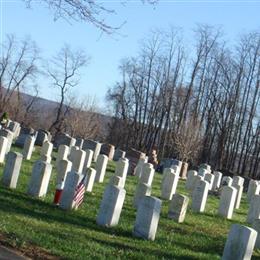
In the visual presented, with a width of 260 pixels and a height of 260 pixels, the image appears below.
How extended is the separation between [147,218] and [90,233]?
3.58ft

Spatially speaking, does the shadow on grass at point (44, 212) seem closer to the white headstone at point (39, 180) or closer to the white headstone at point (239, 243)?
the white headstone at point (39, 180)

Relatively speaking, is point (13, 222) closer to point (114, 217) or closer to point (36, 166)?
point (114, 217)

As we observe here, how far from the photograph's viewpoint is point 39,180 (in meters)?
13.3

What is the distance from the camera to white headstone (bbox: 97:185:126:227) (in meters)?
11.2

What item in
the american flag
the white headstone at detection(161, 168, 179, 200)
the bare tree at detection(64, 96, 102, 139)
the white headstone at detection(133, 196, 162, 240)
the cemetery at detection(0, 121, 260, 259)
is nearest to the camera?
the cemetery at detection(0, 121, 260, 259)

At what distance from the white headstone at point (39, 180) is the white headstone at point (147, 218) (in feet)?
11.1

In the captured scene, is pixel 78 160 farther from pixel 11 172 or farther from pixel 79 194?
pixel 79 194

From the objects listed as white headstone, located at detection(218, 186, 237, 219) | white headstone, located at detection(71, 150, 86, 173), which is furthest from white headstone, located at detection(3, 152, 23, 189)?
white headstone, located at detection(71, 150, 86, 173)

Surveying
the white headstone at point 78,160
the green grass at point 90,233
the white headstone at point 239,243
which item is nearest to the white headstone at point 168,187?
the green grass at point 90,233

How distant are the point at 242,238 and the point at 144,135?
58275 mm

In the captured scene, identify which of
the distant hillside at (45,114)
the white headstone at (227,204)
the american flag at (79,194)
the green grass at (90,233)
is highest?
the distant hillside at (45,114)

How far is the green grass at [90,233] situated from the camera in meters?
8.98

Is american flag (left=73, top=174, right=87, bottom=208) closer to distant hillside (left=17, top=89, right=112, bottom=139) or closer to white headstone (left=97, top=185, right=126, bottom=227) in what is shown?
white headstone (left=97, top=185, right=126, bottom=227)

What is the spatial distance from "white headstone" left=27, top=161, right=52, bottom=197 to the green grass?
235 mm
